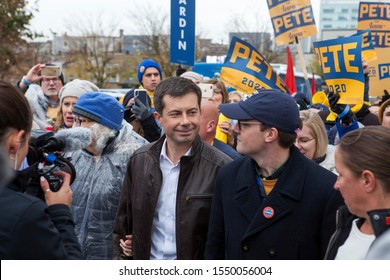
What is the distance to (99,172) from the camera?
419 centimetres

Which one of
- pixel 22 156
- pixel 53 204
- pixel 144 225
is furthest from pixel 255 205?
pixel 22 156

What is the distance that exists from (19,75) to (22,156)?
25208mm

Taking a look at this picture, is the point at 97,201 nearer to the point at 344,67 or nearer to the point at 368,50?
the point at 344,67

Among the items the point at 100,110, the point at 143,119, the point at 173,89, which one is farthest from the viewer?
the point at 143,119

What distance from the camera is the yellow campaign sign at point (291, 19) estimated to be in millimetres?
8523

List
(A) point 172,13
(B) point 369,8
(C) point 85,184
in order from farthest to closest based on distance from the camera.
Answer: (B) point 369,8 < (A) point 172,13 < (C) point 85,184

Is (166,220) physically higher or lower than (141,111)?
lower

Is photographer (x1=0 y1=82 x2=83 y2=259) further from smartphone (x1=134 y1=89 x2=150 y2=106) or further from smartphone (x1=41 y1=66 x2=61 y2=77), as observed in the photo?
smartphone (x1=41 y1=66 x2=61 y2=77)

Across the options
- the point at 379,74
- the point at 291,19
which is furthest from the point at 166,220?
the point at 291,19

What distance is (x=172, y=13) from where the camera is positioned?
783cm

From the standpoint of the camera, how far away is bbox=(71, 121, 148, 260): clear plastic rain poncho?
13.5 ft

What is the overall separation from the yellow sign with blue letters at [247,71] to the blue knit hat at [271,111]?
3.67 meters

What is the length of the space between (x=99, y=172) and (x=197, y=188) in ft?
2.94

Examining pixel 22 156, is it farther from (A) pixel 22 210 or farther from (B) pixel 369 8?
(B) pixel 369 8
